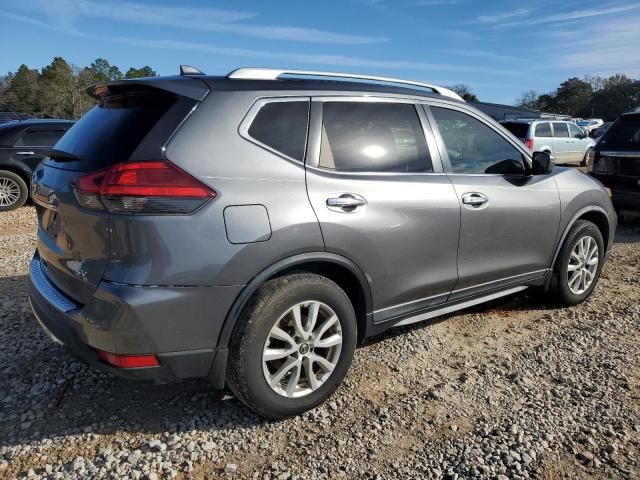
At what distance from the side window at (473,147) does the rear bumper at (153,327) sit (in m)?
1.84

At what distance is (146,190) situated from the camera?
215 centimetres

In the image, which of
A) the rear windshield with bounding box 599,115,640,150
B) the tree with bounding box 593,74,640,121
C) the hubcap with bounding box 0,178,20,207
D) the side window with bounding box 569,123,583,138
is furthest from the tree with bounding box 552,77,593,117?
the hubcap with bounding box 0,178,20,207

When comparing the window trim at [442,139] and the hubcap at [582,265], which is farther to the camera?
the hubcap at [582,265]

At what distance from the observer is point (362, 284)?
9.16 ft

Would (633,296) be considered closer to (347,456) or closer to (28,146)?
(347,456)

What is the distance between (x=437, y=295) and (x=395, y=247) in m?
0.59

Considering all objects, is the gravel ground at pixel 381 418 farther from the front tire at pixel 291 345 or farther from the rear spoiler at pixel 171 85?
the rear spoiler at pixel 171 85

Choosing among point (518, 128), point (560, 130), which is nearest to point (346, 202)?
point (518, 128)

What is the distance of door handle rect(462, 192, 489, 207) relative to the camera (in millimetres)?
3248

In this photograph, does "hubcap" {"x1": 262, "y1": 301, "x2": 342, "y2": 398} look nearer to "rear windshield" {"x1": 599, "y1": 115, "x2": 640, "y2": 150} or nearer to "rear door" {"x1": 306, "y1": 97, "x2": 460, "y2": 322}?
"rear door" {"x1": 306, "y1": 97, "x2": 460, "y2": 322}

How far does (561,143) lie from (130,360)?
1746 cm

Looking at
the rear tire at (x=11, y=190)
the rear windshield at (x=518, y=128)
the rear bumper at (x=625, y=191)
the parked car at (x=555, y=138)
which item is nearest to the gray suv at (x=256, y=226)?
the rear bumper at (x=625, y=191)

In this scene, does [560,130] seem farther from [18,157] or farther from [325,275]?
[325,275]

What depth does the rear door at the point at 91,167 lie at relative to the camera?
223 centimetres
